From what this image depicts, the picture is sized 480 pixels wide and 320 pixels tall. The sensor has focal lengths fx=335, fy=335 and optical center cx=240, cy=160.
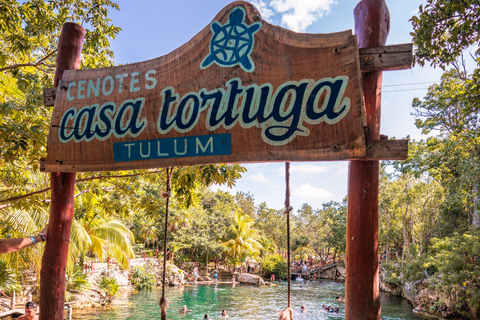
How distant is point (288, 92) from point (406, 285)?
21.9m

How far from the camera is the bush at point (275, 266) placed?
30.8 metres

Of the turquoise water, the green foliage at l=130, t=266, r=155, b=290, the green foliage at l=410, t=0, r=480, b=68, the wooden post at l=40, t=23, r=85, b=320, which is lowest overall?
the turquoise water

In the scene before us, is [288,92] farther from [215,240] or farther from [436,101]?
[215,240]

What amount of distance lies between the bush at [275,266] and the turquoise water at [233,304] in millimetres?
5012

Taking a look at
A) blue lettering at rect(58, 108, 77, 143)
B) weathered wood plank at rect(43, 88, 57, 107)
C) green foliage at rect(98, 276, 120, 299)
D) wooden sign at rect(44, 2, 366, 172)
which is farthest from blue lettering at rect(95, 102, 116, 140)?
green foliage at rect(98, 276, 120, 299)

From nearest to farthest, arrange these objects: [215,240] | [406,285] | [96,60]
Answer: [96,60]
[406,285]
[215,240]

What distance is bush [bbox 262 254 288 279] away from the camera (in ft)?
101

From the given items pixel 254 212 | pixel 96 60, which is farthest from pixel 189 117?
pixel 254 212

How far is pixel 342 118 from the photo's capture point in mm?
2197

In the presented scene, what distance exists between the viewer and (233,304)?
1900cm

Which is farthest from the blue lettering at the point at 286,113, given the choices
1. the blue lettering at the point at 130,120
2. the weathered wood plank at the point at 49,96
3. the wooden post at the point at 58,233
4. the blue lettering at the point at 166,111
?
the weathered wood plank at the point at 49,96

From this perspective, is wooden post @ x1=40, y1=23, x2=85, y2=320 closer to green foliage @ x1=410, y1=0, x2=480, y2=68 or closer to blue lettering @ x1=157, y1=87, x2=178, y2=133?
blue lettering @ x1=157, y1=87, x2=178, y2=133

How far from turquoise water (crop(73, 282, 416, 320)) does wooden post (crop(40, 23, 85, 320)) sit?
1092 cm

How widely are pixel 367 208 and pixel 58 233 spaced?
258 centimetres
